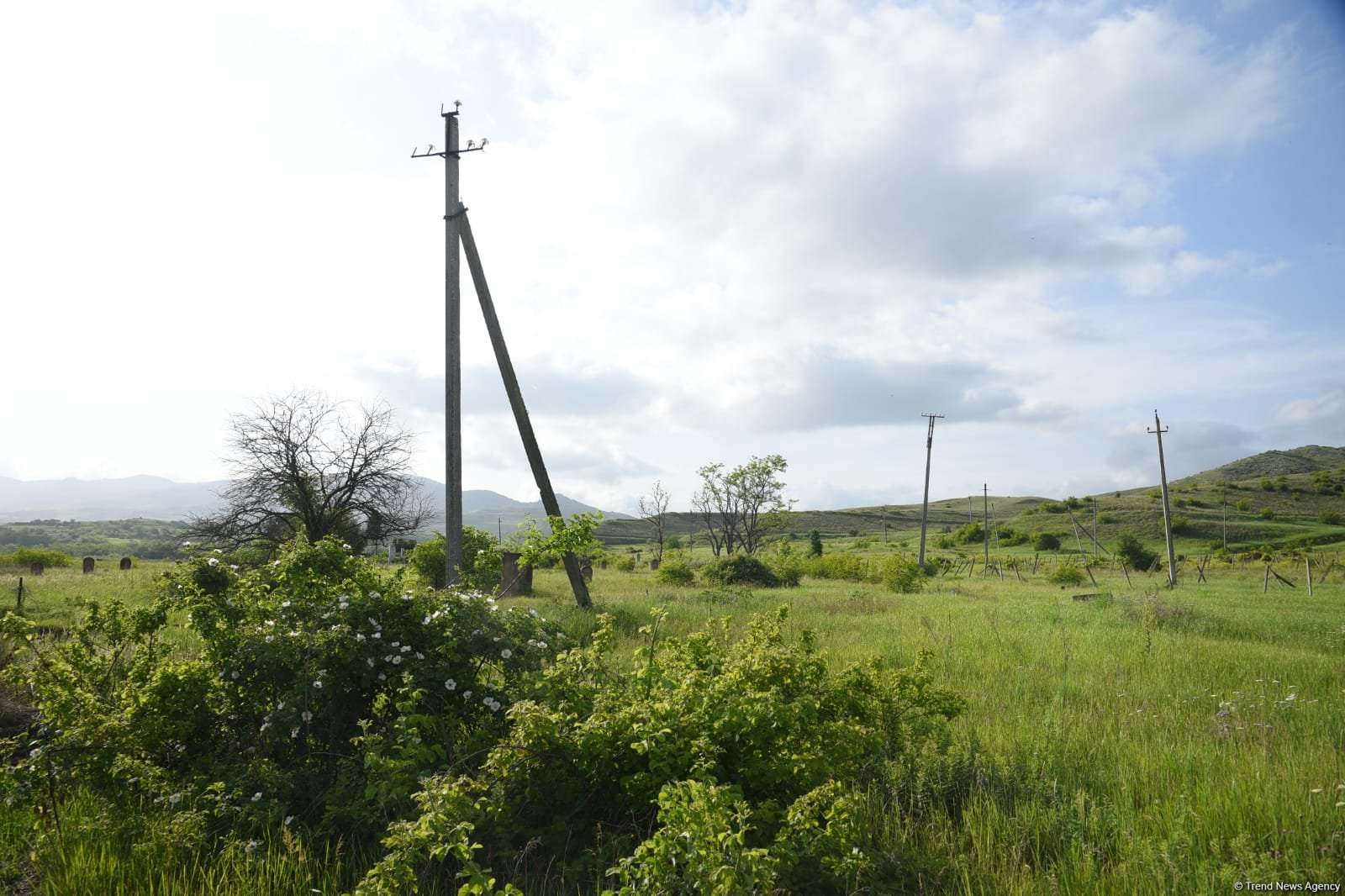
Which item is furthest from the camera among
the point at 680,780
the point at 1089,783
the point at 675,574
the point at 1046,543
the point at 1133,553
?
the point at 1046,543

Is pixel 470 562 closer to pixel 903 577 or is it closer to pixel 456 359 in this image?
pixel 456 359

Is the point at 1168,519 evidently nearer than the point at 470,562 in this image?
No

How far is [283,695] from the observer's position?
4484 mm

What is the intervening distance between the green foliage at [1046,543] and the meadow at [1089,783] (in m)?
52.5

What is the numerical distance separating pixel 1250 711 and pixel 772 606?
10743mm

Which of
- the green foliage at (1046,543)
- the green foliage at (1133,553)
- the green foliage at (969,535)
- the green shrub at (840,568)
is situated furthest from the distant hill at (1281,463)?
the green shrub at (840,568)

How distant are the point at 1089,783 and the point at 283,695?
209 inches

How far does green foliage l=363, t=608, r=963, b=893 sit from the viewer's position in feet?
8.95

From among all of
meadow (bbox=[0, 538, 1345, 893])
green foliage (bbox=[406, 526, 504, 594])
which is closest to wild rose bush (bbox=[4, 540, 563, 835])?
meadow (bbox=[0, 538, 1345, 893])

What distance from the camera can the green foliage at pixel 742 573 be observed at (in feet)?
90.9

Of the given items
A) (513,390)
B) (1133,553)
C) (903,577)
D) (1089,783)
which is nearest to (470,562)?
(513,390)

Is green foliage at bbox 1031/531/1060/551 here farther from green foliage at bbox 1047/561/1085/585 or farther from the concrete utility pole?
the concrete utility pole

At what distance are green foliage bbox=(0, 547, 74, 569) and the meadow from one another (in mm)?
30679

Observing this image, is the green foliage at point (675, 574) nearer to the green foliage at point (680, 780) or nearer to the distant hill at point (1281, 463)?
the green foliage at point (680, 780)
